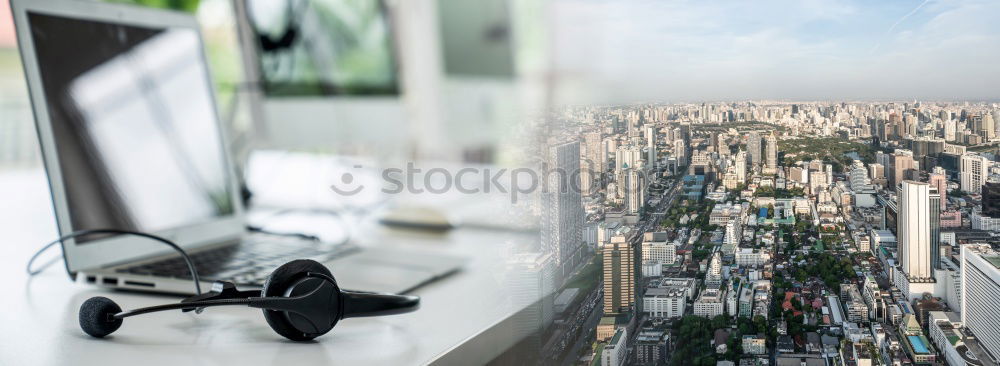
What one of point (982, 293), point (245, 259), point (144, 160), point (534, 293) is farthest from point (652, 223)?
point (144, 160)

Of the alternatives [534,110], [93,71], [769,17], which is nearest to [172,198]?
[93,71]

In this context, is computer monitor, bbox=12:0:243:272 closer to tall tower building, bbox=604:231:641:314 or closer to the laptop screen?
the laptop screen

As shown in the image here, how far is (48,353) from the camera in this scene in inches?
21.8

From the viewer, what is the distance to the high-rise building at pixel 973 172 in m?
0.49

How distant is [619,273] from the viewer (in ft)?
1.88

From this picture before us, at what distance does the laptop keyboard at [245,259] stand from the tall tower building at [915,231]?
0.52m

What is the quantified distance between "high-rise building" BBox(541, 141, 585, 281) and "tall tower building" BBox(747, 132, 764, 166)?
138 mm

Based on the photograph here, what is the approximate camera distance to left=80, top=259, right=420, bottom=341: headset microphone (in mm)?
557

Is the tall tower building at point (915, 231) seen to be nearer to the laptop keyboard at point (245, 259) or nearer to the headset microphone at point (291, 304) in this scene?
the headset microphone at point (291, 304)

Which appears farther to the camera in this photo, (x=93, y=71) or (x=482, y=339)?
(x=93, y=71)

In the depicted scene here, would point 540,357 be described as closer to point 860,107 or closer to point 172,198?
point 860,107

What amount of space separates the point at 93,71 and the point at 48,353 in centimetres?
42

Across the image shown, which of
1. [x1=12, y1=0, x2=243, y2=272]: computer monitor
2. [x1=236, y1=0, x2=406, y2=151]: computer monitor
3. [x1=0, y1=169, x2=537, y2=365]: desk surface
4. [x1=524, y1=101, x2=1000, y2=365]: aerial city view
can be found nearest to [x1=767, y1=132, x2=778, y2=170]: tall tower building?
[x1=524, y1=101, x2=1000, y2=365]: aerial city view

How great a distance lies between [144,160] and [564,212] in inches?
22.8
